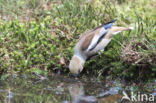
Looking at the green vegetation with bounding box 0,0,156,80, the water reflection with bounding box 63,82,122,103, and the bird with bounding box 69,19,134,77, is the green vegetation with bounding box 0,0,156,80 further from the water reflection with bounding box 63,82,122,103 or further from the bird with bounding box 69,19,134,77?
the water reflection with bounding box 63,82,122,103

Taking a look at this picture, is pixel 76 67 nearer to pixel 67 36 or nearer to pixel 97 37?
pixel 97 37

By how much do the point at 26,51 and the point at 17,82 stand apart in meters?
1.04

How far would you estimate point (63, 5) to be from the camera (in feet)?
26.3

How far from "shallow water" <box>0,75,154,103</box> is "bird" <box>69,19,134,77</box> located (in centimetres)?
29

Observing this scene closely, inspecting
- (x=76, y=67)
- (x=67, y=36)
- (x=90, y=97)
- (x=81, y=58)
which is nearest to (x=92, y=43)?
(x=81, y=58)

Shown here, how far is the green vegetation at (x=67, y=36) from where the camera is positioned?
5.99 m

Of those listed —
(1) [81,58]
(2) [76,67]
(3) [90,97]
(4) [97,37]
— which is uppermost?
(4) [97,37]

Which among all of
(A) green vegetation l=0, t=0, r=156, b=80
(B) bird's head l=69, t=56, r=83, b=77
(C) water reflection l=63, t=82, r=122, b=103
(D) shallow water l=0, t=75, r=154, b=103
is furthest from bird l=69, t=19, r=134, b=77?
(C) water reflection l=63, t=82, r=122, b=103

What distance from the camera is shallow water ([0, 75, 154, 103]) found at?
5.16 metres

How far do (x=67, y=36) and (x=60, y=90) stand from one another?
5.78 ft

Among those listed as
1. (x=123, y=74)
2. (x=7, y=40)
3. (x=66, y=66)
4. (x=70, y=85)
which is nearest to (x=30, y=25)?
(x=7, y=40)

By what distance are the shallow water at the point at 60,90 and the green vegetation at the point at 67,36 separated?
27 cm

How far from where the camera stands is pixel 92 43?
6.40m

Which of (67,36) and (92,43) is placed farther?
(67,36)
